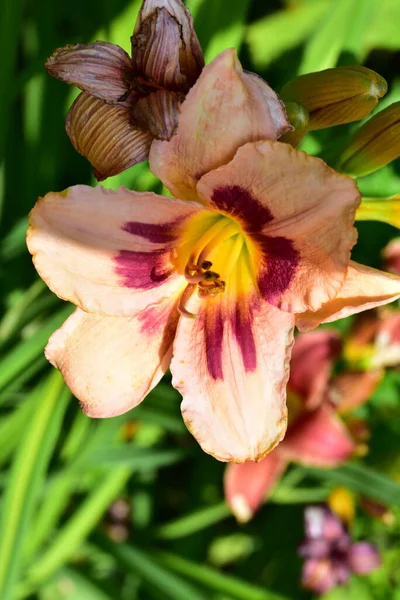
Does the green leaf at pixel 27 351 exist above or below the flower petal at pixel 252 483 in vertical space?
above

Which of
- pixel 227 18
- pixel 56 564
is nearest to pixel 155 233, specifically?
pixel 227 18

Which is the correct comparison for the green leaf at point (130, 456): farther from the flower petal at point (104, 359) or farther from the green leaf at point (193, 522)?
the flower petal at point (104, 359)

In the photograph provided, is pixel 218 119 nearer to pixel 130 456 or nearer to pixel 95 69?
pixel 95 69

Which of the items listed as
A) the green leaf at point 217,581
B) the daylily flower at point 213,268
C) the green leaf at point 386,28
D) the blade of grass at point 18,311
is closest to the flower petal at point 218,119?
the daylily flower at point 213,268

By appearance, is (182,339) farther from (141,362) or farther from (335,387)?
(335,387)

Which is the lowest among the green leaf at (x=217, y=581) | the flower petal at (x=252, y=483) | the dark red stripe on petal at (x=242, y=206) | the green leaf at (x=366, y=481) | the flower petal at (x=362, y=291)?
the green leaf at (x=217, y=581)

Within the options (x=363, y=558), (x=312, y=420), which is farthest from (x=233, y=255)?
(x=363, y=558)
